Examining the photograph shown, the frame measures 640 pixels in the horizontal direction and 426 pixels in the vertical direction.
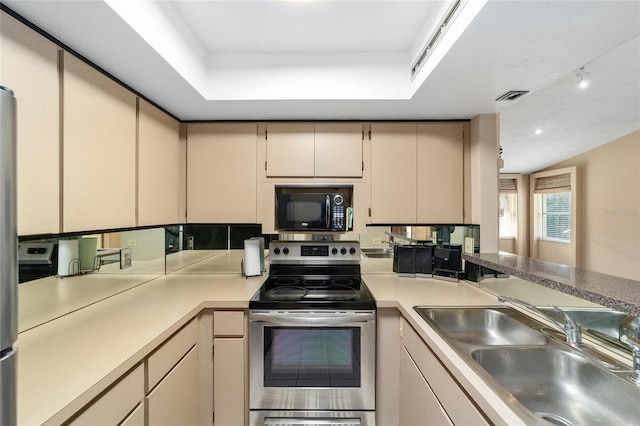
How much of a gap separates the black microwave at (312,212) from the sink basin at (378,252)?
509 mm

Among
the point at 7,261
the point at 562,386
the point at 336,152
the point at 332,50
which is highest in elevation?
the point at 332,50

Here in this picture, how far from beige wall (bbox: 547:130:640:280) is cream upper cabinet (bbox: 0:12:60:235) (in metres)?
6.26

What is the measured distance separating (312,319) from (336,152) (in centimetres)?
122

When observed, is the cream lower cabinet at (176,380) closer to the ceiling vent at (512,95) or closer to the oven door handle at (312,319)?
the oven door handle at (312,319)

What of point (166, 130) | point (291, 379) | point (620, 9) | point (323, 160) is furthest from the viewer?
point (323, 160)

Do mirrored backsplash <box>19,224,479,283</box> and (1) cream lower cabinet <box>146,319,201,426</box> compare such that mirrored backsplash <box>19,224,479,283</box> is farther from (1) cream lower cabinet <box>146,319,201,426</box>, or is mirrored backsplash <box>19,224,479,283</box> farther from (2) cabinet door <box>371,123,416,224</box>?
(1) cream lower cabinet <box>146,319,201,426</box>

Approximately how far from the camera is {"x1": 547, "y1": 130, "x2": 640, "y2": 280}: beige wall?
3.95 m

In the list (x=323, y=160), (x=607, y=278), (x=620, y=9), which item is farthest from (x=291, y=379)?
(x=620, y=9)

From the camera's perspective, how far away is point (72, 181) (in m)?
1.18

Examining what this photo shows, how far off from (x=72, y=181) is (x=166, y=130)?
0.88 metres

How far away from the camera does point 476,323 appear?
148 centimetres

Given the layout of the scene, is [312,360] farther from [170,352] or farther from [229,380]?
[170,352]

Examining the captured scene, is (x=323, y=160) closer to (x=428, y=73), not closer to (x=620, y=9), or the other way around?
(x=428, y=73)

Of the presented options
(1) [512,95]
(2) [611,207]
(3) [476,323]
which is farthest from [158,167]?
(2) [611,207]
